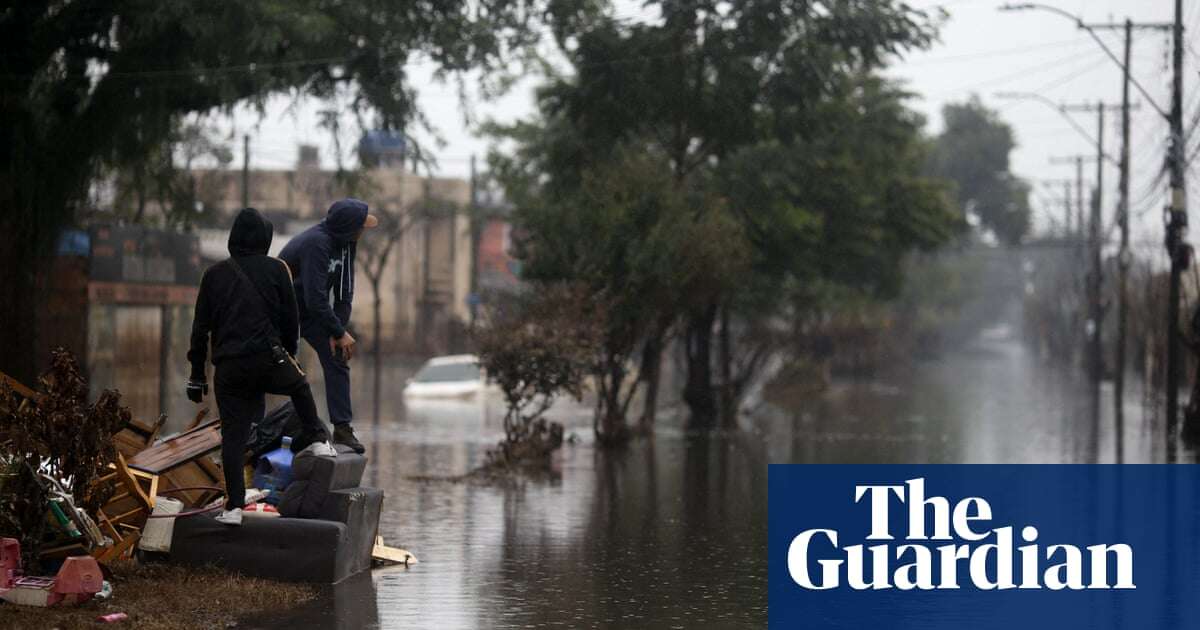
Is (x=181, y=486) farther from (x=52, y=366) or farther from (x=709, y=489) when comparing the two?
(x=709, y=489)

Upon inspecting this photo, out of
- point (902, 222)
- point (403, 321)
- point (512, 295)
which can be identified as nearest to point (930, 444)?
point (512, 295)

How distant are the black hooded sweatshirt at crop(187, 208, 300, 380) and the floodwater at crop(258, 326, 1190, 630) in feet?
4.89

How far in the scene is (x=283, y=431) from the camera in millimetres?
13188

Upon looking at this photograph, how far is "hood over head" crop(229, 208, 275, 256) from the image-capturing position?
464 inches

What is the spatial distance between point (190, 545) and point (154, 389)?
23.3 metres

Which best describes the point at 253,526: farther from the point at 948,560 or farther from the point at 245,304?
the point at 948,560

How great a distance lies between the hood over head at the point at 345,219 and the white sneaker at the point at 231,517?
2280 mm

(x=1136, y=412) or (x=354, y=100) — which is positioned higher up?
(x=354, y=100)

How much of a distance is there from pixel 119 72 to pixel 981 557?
14795 millimetres

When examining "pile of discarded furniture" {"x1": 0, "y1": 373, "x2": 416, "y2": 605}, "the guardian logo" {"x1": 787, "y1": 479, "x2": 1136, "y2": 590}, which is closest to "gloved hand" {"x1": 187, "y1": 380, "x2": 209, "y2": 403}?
"pile of discarded furniture" {"x1": 0, "y1": 373, "x2": 416, "y2": 605}

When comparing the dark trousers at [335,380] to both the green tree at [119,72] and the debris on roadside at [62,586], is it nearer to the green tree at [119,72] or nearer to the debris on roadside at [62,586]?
the debris on roadside at [62,586]

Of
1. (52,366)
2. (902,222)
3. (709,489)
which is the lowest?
(709,489)

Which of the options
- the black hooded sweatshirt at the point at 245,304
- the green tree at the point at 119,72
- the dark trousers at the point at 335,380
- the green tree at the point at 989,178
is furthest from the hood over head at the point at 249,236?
the green tree at the point at 989,178

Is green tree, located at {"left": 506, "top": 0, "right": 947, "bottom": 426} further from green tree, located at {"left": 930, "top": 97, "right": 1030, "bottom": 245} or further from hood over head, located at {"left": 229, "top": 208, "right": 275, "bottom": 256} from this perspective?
green tree, located at {"left": 930, "top": 97, "right": 1030, "bottom": 245}
